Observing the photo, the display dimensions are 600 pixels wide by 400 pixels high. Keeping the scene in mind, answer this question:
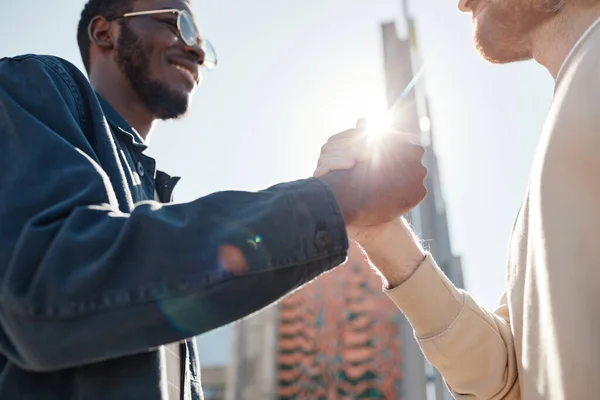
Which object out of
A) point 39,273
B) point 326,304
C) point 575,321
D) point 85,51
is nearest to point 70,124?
point 39,273

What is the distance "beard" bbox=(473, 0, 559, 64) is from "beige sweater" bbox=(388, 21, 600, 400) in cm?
42

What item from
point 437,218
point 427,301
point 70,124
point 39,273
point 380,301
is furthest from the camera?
point 380,301

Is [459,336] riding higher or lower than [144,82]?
lower

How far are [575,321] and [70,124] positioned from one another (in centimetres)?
112

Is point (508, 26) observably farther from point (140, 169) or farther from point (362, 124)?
point (140, 169)

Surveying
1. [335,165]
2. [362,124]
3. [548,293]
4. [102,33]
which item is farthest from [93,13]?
[548,293]

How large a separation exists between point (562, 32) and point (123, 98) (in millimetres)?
1539

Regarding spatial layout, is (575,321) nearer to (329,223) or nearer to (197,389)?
(329,223)

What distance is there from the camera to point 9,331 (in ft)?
2.90

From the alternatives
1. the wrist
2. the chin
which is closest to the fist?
the wrist

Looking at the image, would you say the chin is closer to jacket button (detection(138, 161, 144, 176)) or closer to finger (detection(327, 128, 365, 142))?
A: finger (detection(327, 128, 365, 142))

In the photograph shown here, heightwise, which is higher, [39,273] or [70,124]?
[70,124]

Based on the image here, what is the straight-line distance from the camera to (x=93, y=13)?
2447 millimetres

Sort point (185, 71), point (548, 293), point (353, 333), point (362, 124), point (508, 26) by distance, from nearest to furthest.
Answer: point (548, 293), point (362, 124), point (508, 26), point (185, 71), point (353, 333)
